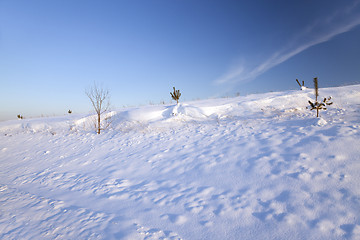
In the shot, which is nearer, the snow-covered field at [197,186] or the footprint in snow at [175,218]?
the snow-covered field at [197,186]

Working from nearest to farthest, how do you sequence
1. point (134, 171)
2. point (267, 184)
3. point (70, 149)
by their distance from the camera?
point (267, 184)
point (134, 171)
point (70, 149)

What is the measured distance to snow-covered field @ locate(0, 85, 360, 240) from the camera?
212cm

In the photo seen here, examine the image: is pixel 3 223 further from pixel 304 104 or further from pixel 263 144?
pixel 304 104

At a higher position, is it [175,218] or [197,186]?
[197,186]

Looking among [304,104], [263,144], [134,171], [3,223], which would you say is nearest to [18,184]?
[3,223]

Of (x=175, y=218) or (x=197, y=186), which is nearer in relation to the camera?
(x=175, y=218)

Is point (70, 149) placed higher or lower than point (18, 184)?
higher

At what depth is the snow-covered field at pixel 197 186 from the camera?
83.4 inches

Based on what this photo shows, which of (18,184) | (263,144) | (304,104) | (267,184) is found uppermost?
(304,104)

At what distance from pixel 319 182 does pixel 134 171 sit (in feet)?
12.6

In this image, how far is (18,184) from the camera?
4.18 meters

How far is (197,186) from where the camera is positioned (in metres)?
3.06

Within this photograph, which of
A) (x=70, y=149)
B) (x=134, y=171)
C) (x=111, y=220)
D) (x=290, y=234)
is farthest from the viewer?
(x=70, y=149)

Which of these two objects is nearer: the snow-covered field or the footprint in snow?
the snow-covered field
